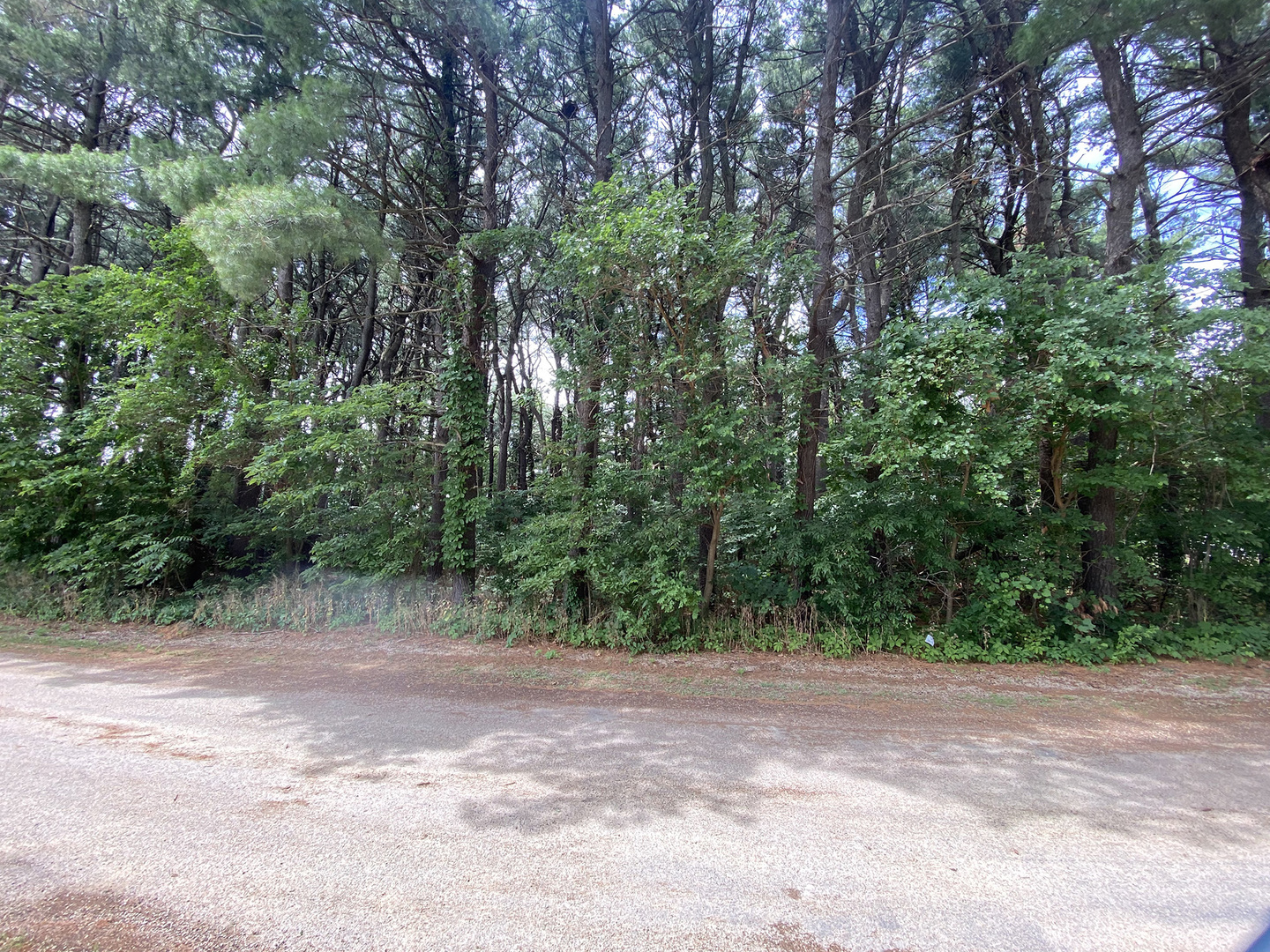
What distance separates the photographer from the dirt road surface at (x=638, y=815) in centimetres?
230

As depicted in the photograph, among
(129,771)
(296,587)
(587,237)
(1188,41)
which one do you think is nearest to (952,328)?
(587,237)

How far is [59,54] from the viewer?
10.4m

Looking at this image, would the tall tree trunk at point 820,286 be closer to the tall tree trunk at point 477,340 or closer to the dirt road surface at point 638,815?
the dirt road surface at point 638,815

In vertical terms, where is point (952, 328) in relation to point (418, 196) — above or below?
below

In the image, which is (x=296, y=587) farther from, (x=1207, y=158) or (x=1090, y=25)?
(x=1207, y=158)

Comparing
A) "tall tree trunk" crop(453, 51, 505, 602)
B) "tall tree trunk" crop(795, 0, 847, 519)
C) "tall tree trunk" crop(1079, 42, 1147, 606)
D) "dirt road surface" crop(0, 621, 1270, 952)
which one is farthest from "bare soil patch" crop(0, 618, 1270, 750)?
"tall tree trunk" crop(795, 0, 847, 519)

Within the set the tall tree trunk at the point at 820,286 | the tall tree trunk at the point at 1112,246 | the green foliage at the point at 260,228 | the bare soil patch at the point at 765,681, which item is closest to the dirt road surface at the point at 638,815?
the bare soil patch at the point at 765,681

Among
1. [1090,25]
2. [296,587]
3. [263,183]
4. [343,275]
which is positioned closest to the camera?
[1090,25]

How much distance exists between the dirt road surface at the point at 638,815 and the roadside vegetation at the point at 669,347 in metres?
1.95

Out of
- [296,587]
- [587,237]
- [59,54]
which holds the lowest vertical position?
[296,587]

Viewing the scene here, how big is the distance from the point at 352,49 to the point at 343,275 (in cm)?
798

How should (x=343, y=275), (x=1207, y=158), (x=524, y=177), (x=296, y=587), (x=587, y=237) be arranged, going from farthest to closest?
(x=343, y=275)
(x=524, y=177)
(x=1207, y=158)
(x=296, y=587)
(x=587, y=237)

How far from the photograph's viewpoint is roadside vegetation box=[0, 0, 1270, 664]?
655 centimetres

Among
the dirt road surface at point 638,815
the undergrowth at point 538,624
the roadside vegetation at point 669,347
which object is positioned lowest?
the dirt road surface at point 638,815
